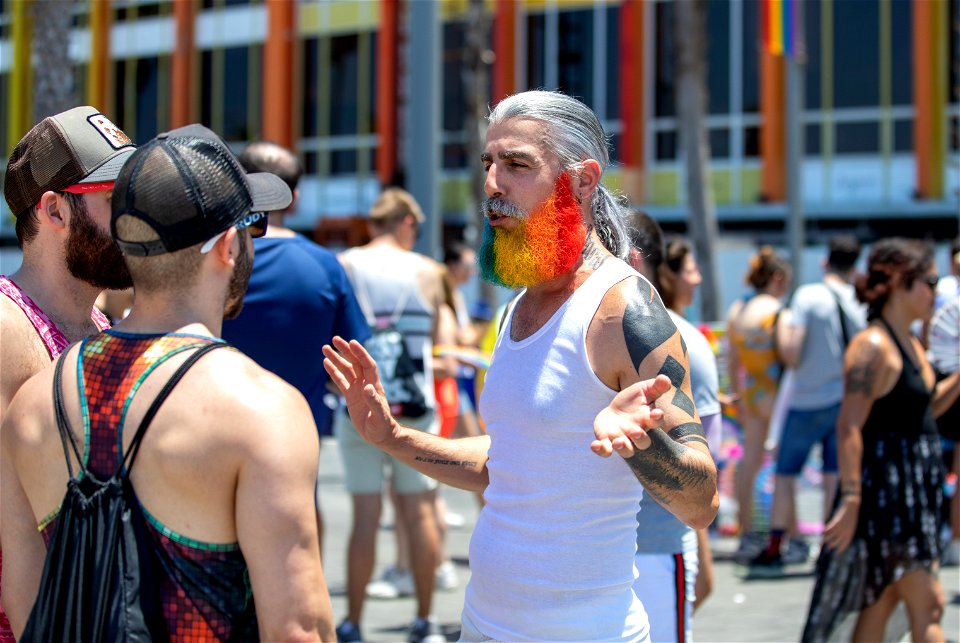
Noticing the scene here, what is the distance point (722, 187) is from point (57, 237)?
966 inches

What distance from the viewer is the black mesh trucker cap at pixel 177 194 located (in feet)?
6.81

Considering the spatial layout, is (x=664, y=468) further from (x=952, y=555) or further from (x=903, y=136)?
(x=903, y=136)

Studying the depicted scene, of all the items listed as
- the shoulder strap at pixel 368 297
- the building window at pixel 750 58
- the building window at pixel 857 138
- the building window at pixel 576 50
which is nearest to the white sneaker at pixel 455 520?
the shoulder strap at pixel 368 297

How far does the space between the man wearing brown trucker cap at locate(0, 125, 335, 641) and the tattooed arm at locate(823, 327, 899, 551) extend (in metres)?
3.27

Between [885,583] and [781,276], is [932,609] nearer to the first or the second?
[885,583]

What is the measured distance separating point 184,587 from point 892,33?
2503 centimetres

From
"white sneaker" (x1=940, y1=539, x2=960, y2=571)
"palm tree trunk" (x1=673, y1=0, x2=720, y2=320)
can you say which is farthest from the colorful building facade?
"white sneaker" (x1=940, y1=539, x2=960, y2=571)

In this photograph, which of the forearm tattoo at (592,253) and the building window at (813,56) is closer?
the forearm tattoo at (592,253)

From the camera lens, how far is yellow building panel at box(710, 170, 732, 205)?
26234mm

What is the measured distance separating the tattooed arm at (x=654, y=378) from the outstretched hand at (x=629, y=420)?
6 centimetres

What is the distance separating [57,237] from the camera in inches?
107

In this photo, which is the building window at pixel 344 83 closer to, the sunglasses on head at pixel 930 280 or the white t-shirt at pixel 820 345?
the white t-shirt at pixel 820 345

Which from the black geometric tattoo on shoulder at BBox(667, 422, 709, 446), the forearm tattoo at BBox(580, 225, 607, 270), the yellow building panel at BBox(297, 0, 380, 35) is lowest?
the black geometric tattoo on shoulder at BBox(667, 422, 709, 446)

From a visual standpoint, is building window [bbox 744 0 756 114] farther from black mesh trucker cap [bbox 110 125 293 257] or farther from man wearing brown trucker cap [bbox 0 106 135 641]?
black mesh trucker cap [bbox 110 125 293 257]
